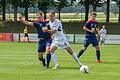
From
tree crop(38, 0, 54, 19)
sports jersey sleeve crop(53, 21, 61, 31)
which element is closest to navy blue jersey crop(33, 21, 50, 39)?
sports jersey sleeve crop(53, 21, 61, 31)

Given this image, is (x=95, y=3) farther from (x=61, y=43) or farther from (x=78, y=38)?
(x=61, y=43)

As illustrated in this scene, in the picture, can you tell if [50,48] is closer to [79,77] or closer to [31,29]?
[79,77]

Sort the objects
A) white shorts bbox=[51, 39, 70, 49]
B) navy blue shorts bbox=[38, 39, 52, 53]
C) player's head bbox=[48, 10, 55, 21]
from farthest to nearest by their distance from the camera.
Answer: navy blue shorts bbox=[38, 39, 52, 53]
white shorts bbox=[51, 39, 70, 49]
player's head bbox=[48, 10, 55, 21]

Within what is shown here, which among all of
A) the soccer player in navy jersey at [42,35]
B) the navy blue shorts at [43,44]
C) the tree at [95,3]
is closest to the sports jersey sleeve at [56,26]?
the soccer player in navy jersey at [42,35]

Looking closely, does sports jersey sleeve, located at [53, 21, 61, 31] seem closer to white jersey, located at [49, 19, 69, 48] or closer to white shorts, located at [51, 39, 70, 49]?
white jersey, located at [49, 19, 69, 48]

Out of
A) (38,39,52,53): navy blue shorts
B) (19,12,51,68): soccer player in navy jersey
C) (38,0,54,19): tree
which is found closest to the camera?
(19,12,51,68): soccer player in navy jersey

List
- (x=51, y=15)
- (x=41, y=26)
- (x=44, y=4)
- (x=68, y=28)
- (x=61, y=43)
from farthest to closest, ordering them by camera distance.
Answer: (x=44, y=4)
(x=68, y=28)
(x=41, y=26)
(x=61, y=43)
(x=51, y=15)

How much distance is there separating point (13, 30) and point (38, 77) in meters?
51.5

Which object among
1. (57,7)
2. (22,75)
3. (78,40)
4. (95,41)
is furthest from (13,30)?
(22,75)

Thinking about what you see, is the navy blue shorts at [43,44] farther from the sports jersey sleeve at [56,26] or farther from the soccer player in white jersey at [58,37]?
the sports jersey sleeve at [56,26]

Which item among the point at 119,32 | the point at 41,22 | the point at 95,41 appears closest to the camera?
the point at 41,22

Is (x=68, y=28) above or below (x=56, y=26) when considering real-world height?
below

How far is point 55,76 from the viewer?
1431 centimetres

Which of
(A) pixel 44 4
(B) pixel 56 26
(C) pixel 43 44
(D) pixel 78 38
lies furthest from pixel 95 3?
(B) pixel 56 26
